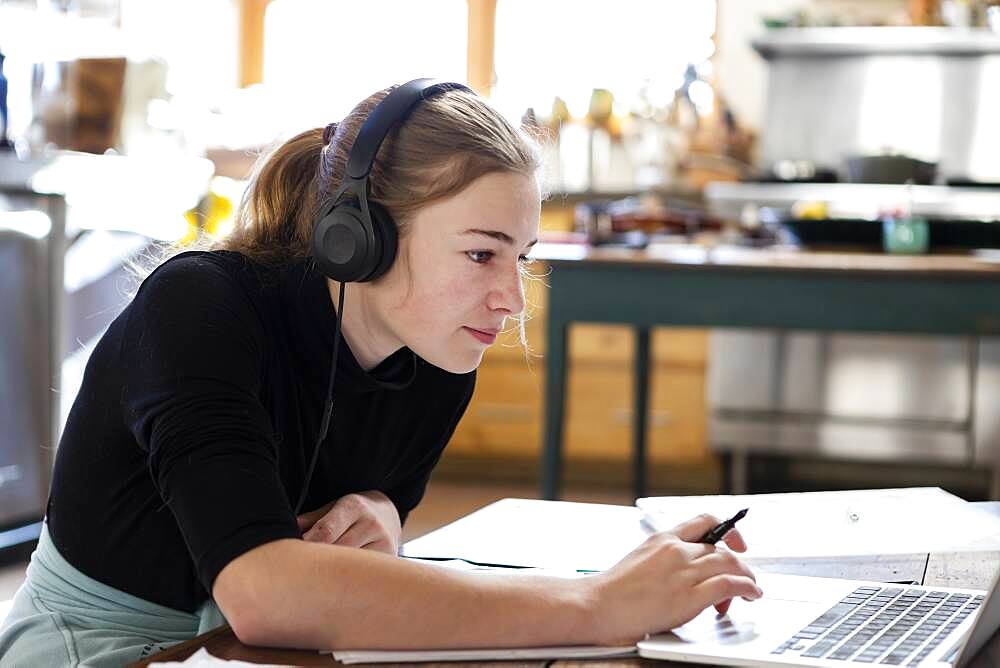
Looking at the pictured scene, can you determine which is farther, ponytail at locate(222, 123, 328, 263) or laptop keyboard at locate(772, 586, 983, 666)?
ponytail at locate(222, 123, 328, 263)

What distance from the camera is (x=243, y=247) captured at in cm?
109

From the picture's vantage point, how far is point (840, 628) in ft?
2.60

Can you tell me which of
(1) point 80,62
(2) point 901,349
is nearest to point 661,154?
(2) point 901,349

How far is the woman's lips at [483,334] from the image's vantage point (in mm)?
994

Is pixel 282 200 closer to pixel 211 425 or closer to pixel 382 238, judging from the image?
pixel 382 238

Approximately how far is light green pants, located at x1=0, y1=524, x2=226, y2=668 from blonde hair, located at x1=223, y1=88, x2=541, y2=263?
295 mm

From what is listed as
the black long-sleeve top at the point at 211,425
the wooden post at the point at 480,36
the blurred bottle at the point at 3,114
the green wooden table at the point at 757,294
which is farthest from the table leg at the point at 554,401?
the wooden post at the point at 480,36

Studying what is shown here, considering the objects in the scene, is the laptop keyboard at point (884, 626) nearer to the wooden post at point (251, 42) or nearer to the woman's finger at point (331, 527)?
the woman's finger at point (331, 527)

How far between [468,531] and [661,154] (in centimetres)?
359

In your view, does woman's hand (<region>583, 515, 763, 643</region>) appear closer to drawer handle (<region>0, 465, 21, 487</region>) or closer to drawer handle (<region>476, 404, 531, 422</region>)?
drawer handle (<region>0, 465, 21, 487</region>)

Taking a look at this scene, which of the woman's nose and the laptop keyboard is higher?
the woman's nose

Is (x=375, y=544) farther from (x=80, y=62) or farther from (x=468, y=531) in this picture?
(x=80, y=62)

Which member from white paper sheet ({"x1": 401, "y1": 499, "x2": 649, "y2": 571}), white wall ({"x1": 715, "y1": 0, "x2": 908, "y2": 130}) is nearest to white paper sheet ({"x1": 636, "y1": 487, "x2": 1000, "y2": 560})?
white paper sheet ({"x1": 401, "y1": 499, "x2": 649, "y2": 571})

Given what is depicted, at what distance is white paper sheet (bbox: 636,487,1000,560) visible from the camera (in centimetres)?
104
